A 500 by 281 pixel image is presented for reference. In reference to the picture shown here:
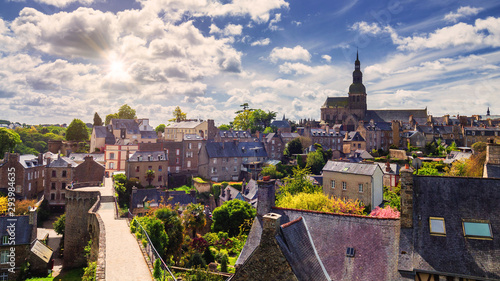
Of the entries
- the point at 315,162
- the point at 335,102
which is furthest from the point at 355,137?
the point at 335,102

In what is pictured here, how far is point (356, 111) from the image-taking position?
367 ft

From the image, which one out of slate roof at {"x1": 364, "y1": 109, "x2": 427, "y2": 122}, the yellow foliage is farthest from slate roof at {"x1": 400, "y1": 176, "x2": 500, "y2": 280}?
slate roof at {"x1": 364, "y1": 109, "x2": 427, "y2": 122}

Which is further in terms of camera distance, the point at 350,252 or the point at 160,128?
the point at 160,128

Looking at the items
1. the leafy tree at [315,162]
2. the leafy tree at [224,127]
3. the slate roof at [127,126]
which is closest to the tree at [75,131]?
the slate roof at [127,126]

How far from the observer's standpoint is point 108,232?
22.4 m

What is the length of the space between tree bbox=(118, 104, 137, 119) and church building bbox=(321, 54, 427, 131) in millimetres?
67683

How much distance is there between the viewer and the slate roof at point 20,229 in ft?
99.1

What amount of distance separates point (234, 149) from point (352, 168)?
32.5 meters

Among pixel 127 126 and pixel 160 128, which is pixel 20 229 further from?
pixel 160 128

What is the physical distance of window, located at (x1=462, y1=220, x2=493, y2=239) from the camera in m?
12.8

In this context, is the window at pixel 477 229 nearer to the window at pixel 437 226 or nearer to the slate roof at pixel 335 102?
the window at pixel 437 226

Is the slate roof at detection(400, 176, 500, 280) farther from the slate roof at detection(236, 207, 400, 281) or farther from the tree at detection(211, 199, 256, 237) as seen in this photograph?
the tree at detection(211, 199, 256, 237)

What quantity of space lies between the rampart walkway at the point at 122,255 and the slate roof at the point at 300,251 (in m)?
7.41

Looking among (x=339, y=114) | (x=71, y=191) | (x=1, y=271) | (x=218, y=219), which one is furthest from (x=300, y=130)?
(x=1, y=271)
